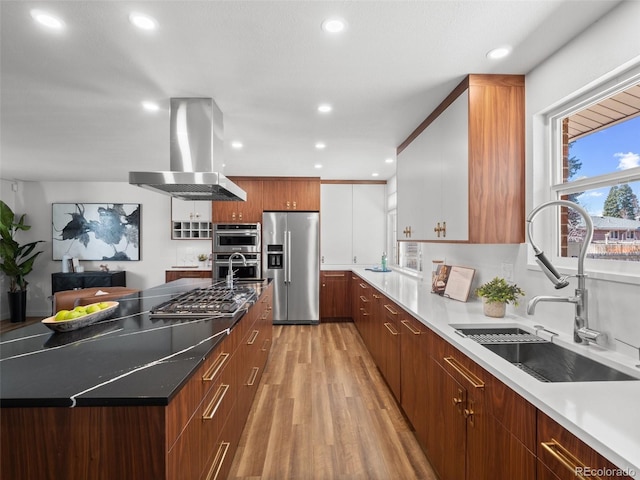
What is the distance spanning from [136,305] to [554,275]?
258 cm

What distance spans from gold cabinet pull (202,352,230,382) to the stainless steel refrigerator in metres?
3.60

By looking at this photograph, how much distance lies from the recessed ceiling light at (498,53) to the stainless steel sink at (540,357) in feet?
5.25

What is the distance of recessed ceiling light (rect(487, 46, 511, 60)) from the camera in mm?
1837

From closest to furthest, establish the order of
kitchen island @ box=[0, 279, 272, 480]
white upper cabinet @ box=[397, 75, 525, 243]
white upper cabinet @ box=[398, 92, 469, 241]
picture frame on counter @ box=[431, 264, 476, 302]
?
kitchen island @ box=[0, 279, 272, 480], white upper cabinet @ box=[397, 75, 525, 243], white upper cabinet @ box=[398, 92, 469, 241], picture frame on counter @ box=[431, 264, 476, 302]

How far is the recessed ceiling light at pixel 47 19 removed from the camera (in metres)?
1.56

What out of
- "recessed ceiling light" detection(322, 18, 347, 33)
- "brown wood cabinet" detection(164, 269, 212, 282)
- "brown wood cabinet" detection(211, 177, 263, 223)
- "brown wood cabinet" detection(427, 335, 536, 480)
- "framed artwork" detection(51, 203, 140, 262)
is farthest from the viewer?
"framed artwork" detection(51, 203, 140, 262)

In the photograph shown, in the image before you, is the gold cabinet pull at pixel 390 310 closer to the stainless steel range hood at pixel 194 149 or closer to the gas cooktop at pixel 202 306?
the gas cooktop at pixel 202 306

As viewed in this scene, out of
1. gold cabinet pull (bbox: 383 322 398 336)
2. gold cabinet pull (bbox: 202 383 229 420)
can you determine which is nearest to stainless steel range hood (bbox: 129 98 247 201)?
gold cabinet pull (bbox: 202 383 229 420)

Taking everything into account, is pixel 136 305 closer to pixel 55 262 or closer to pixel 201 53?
pixel 201 53

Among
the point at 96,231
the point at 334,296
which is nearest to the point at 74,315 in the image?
the point at 334,296

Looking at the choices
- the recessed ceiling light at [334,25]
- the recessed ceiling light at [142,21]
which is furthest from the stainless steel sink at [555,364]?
the recessed ceiling light at [142,21]

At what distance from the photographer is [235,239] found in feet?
Answer: 17.5

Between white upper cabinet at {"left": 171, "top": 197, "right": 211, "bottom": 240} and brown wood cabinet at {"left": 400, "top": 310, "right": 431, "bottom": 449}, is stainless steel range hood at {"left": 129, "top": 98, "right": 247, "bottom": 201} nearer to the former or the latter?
brown wood cabinet at {"left": 400, "top": 310, "right": 431, "bottom": 449}

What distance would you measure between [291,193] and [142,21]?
395 cm
